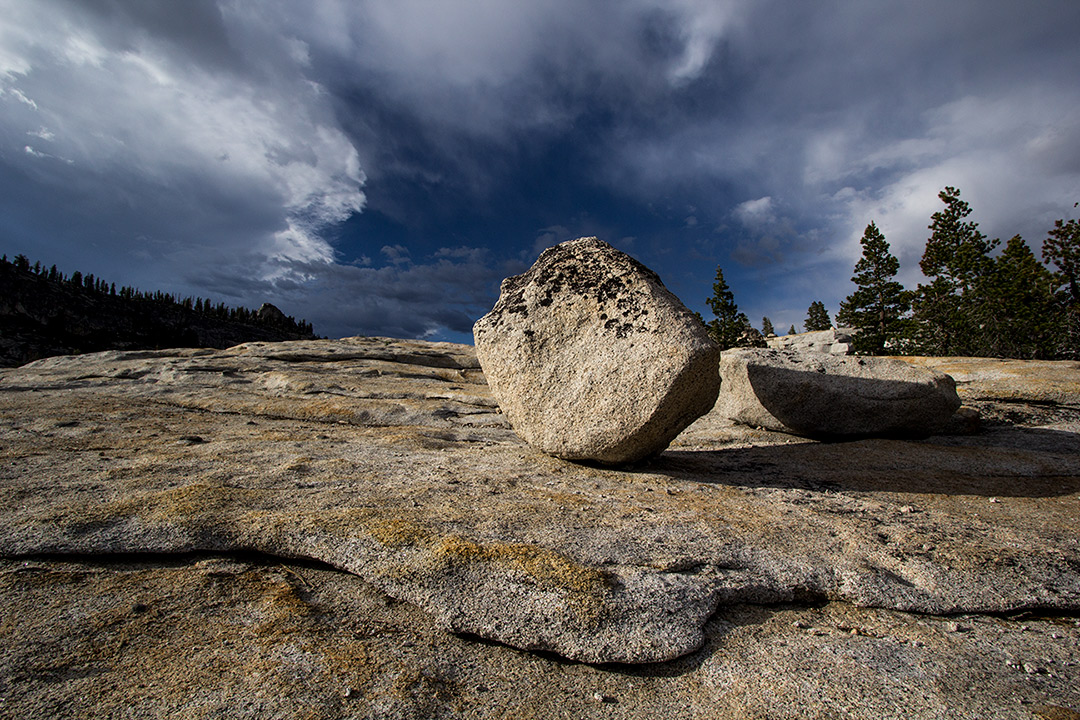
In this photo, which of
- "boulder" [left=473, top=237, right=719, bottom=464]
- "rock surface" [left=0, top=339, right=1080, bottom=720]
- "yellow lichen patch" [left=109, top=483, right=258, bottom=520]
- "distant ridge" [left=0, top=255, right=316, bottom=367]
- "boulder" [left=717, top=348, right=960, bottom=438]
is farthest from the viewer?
"distant ridge" [left=0, top=255, right=316, bottom=367]

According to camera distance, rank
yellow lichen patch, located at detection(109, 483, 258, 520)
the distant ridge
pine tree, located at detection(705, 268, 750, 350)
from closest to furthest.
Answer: yellow lichen patch, located at detection(109, 483, 258, 520), the distant ridge, pine tree, located at detection(705, 268, 750, 350)

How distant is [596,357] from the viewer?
24.6 feet

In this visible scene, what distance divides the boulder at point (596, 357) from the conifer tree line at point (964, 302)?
44.4 m

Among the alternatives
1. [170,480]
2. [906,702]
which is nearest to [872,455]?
[906,702]

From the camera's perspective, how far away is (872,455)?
352 inches

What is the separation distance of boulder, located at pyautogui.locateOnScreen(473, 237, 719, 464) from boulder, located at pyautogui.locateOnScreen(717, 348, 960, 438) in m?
3.89

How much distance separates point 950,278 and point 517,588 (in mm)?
62697

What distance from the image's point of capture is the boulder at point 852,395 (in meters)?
10.4

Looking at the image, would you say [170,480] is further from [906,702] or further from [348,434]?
[906,702]

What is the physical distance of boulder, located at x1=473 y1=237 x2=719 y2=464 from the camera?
7.05 m

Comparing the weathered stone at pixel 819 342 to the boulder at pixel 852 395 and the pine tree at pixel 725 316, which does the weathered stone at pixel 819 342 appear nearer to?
the pine tree at pixel 725 316

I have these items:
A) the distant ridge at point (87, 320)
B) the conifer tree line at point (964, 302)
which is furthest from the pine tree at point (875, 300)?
the distant ridge at point (87, 320)

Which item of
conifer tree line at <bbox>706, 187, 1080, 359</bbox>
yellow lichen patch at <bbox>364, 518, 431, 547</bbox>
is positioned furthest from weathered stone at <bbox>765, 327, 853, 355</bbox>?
yellow lichen patch at <bbox>364, 518, 431, 547</bbox>

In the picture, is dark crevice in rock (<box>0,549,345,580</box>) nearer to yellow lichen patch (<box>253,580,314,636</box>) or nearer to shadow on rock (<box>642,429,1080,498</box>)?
yellow lichen patch (<box>253,580,314,636</box>)
